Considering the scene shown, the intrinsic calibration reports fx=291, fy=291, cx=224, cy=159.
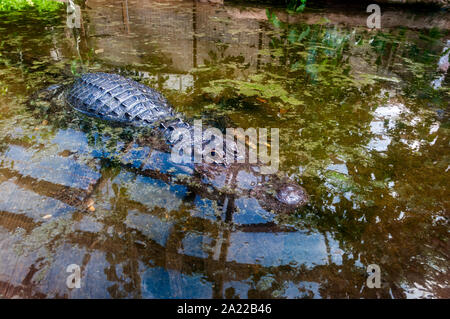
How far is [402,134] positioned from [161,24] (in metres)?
5.33

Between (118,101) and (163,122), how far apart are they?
593mm

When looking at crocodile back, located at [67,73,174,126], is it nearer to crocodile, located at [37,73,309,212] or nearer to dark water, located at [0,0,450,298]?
crocodile, located at [37,73,309,212]

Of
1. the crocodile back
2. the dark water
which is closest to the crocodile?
the crocodile back

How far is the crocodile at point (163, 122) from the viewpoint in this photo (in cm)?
241

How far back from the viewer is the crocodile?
2.41m

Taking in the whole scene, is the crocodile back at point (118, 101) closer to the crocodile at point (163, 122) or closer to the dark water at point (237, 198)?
the crocodile at point (163, 122)

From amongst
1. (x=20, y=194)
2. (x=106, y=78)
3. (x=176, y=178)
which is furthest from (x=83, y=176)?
(x=106, y=78)

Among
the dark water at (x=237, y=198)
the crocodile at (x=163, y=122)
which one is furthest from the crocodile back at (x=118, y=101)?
the dark water at (x=237, y=198)

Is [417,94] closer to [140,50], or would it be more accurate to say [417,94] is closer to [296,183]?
[296,183]

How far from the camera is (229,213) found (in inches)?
89.6

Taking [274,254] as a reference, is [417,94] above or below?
above

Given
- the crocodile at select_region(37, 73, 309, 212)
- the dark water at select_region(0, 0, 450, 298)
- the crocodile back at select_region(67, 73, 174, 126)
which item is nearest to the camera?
the dark water at select_region(0, 0, 450, 298)

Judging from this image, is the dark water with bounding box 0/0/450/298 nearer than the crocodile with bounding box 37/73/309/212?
Yes
